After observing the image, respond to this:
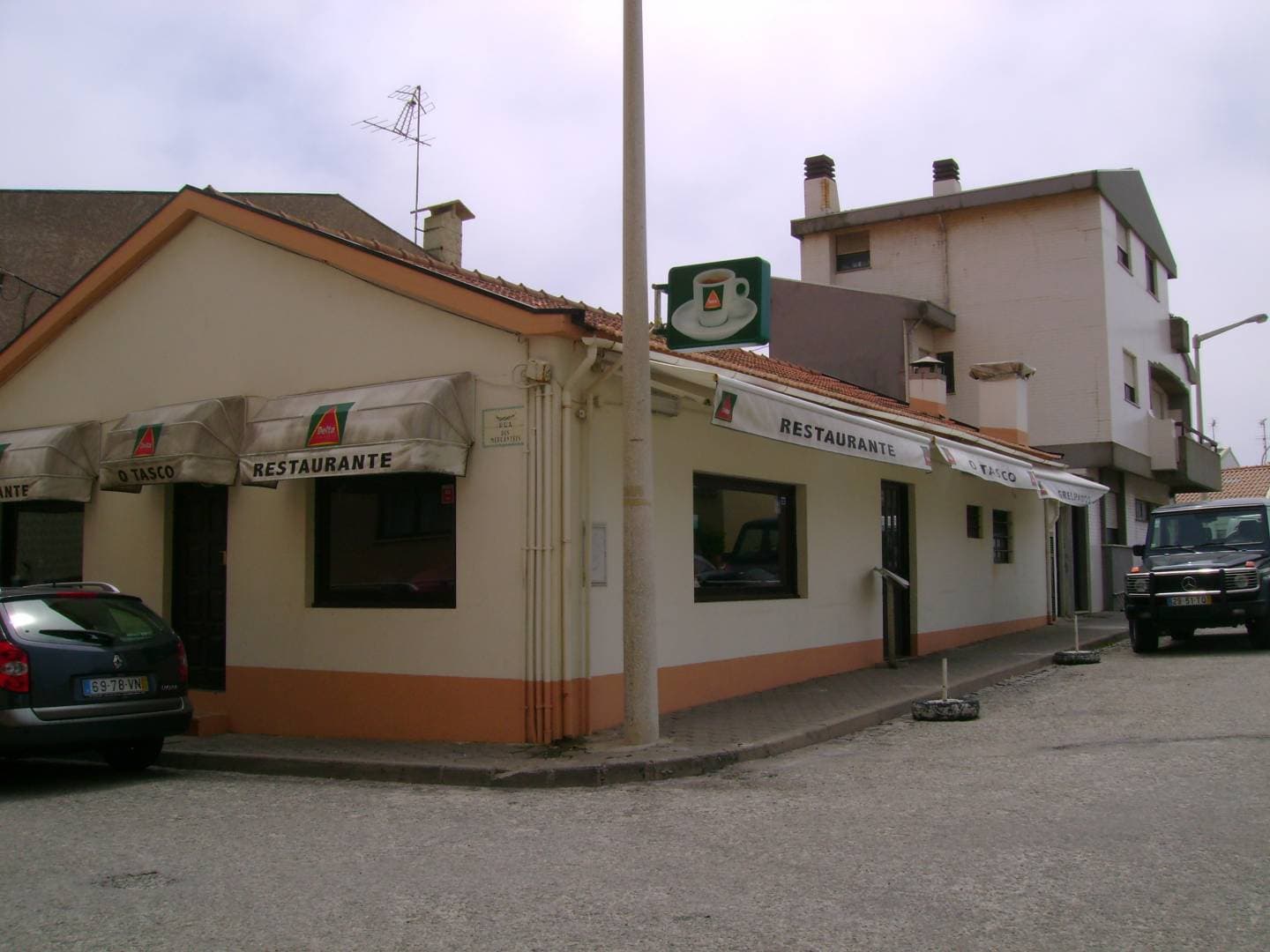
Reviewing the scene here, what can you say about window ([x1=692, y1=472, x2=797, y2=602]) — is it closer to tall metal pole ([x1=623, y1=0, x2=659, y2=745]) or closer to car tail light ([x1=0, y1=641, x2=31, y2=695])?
tall metal pole ([x1=623, y1=0, x2=659, y2=745])

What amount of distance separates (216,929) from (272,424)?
19.5 ft

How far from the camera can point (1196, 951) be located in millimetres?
3988

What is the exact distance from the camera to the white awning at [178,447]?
1020cm

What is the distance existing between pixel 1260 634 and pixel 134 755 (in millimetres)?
13010

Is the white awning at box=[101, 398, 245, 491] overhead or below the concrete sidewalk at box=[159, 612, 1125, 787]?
overhead

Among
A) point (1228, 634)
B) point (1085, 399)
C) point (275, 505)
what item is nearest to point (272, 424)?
point (275, 505)

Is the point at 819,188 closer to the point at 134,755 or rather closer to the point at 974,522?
the point at 974,522

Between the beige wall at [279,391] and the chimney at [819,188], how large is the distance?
19178mm

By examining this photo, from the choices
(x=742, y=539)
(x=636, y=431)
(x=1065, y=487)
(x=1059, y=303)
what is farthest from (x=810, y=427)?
(x=1059, y=303)

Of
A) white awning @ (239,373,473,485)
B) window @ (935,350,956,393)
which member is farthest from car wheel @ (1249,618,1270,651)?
window @ (935,350,956,393)

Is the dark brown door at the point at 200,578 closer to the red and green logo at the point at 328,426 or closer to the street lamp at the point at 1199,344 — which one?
the red and green logo at the point at 328,426

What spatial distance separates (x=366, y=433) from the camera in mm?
9031

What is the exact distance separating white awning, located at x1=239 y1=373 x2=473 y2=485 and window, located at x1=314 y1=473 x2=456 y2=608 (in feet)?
1.46

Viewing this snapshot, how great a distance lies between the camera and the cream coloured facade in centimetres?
878
